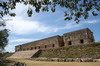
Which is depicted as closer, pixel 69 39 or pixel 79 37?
pixel 79 37

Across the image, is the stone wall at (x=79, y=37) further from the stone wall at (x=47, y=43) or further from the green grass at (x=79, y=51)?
the green grass at (x=79, y=51)

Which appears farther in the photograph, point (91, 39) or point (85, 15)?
point (91, 39)

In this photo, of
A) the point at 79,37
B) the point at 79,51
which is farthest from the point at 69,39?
the point at 79,51

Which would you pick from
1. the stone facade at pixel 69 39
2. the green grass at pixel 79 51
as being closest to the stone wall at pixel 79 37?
the stone facade at pixel 69 39

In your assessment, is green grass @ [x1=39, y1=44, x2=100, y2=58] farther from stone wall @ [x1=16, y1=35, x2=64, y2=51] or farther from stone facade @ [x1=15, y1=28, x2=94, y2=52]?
stone wall @ [x1=16, y1=35, x2=64, y2=51]

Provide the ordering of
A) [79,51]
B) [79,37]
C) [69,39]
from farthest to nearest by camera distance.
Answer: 1. [69,39]
2. [79,37]
3. [79,51]

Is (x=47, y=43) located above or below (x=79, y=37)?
below

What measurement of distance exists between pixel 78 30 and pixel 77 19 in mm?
20943

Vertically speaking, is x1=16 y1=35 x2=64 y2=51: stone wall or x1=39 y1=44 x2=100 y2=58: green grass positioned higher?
x1=16 y1=35 x2=64 y2=51: stone wall

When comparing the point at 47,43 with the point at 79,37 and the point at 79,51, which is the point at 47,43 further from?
the point at 79,51

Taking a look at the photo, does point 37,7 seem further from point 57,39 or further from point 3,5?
point 57,39

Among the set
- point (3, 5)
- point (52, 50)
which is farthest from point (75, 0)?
point (52, 50)

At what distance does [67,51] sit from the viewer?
2217 cm

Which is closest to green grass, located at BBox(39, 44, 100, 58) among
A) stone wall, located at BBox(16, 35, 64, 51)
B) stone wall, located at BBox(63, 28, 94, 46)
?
stone wall, located at BBox(63, 28, 94, 46)
